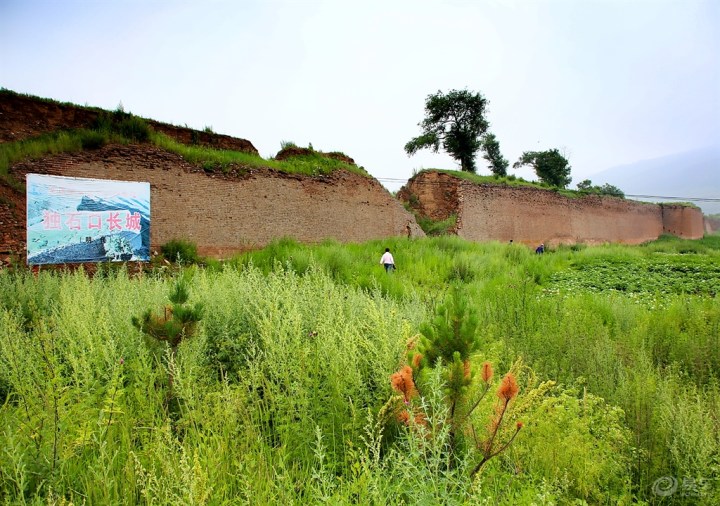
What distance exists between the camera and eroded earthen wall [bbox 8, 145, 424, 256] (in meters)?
12.3

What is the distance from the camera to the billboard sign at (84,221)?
10180 mm

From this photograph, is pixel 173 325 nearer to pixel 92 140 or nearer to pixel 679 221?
pixel 92 140

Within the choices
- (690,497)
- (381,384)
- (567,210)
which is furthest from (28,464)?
(567,210)

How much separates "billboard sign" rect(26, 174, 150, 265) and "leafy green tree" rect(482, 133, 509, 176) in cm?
3398

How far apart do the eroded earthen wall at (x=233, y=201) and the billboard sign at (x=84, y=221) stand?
571 mm

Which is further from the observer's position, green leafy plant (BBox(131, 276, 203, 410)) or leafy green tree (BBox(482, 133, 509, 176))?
leafy green tree (BBox(482, 133, 509, 176))

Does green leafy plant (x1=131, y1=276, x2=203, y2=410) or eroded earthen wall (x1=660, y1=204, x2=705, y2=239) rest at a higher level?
eroded earthen wall (x1=660, y1=204, x2=705, y2=239)

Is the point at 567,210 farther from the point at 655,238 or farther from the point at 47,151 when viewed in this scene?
the point at 47,151

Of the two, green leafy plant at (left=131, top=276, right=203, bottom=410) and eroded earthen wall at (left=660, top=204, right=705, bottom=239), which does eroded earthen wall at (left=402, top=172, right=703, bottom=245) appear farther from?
green leafy plant at (left=131, top=276, right=203, bottom=410)

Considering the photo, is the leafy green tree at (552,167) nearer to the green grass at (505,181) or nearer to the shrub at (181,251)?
the green grass at (505,181)

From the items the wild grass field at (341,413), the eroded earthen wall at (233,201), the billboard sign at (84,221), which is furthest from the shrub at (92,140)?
the wild grass field at (341,413)

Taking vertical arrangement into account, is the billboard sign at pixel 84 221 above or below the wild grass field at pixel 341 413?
above

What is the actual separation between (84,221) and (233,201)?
16.3ft

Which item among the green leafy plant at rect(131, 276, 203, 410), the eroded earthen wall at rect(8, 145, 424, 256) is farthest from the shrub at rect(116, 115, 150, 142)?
the green leafy plant at rect(131, 276, 203, 410)
